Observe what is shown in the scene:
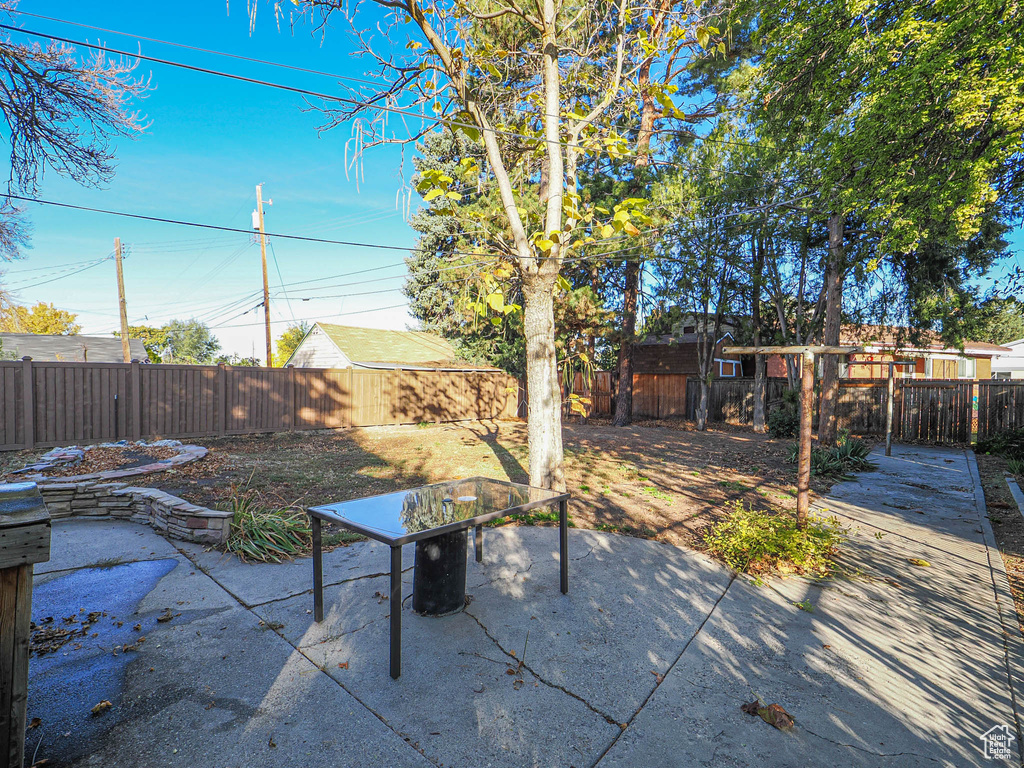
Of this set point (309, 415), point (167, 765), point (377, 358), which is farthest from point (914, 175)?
point (377, 358)

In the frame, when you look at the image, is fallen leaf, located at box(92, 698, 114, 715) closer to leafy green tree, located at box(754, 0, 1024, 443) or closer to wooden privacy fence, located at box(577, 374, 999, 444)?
leafy green tree, located at box(754, 0, 1024, 443)

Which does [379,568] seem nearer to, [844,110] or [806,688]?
[806,688]

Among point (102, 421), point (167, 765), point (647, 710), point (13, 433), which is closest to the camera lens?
point (167, 765)

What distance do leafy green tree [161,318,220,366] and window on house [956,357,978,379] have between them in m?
56.5

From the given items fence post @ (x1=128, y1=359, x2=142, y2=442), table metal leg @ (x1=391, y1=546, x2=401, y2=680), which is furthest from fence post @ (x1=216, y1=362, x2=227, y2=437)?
table metal leg @ (x1=391, y1=546, x2=401, y2=680)

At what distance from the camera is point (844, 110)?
20.7ft

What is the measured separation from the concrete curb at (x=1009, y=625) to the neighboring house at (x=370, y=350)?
15.2 metres

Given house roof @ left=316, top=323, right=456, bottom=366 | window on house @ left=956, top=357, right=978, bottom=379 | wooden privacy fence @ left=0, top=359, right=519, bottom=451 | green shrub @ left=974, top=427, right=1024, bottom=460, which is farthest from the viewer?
window on house @ left=956, top=357, right=978, bottom=379

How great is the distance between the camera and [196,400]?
10.9 m

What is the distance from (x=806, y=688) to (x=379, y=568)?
9.91 ft

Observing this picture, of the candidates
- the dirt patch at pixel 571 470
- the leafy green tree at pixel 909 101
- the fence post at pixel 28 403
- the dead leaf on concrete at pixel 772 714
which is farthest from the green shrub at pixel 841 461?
the fence post at pixel 28 403

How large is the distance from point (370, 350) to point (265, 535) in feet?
58.3

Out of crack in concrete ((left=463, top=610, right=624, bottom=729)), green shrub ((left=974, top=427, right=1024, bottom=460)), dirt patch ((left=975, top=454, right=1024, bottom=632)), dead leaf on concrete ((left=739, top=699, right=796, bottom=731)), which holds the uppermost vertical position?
green shrub ((left=974, top=427, right=1024, bottom=460))

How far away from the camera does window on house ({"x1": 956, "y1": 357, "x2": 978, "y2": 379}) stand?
26.7 meters
